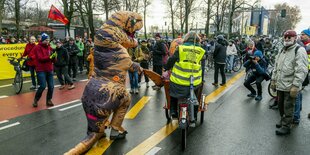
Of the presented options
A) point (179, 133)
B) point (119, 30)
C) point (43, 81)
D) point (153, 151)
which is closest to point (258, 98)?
point (179, 133)

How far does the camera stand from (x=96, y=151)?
4566 mm

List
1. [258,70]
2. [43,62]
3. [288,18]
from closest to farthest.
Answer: [43,62], [258,70], [288,18]

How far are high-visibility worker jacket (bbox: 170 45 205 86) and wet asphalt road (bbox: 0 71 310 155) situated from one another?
3.42 ft

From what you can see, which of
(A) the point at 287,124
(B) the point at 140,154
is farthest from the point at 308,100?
(B) the point at 140,154

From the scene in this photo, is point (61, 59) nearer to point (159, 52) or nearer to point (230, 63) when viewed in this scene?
point (159, 52)

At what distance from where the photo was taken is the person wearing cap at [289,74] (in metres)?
5.04

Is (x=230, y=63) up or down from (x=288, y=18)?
down

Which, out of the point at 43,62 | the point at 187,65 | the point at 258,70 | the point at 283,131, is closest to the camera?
the point at 187,65

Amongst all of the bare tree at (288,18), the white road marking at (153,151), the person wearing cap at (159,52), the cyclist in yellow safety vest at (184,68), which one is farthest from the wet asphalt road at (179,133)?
the bare tree at (288,18)

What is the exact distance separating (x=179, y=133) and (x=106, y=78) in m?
1.75

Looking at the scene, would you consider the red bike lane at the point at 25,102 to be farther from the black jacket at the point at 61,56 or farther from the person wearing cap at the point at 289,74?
the person wearing cap at the point at 289,74

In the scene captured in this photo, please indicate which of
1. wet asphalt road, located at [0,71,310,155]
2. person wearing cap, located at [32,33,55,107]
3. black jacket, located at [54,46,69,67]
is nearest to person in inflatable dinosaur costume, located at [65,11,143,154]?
wet asphalt road, located at [0,71,310,155]

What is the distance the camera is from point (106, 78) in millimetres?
4535

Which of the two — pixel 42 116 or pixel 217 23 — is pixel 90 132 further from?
pixel 217 23
